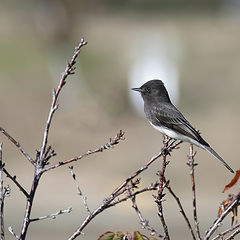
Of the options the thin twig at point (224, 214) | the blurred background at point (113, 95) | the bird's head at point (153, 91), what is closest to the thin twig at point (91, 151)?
the thin twig at point (224, 214)

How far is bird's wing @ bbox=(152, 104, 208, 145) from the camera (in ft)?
20.6

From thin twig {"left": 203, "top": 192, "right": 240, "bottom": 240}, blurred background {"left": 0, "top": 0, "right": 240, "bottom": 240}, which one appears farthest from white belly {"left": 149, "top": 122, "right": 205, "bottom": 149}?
blurred background {"left": 0, "top": 0, "right": 240, "bottom": 240}

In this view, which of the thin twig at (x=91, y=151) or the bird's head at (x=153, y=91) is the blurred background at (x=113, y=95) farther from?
the thin twig at (x=91, y=151)

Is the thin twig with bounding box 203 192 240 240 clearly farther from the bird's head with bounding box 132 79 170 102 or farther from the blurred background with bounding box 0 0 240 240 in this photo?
the blurred background with bounding box 0 0 240 240

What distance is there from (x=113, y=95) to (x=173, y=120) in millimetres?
19704

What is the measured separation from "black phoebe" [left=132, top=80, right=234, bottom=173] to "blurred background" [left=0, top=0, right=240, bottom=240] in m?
6.46

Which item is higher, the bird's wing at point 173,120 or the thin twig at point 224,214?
the bird's wing at point 173,120

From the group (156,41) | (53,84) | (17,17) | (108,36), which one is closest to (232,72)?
(156,41)

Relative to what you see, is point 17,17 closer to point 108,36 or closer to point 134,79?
point 108,36

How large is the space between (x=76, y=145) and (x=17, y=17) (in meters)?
28.1

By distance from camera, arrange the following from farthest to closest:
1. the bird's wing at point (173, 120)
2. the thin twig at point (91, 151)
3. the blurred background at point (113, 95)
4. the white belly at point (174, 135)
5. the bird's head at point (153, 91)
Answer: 1. the blurred background at point (113, 95)
2. the bird's head at point (153, 91)
3. the bird's wing at point (173, 120)
4. the white belly at point (174, 135)
5. the thin twig at point (91, 151)

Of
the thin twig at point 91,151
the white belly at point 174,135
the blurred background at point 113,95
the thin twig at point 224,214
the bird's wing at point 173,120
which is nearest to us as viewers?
the thin twig at point 91,151

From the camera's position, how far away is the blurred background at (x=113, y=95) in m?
14.7

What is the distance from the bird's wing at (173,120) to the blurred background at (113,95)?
6492 mm
